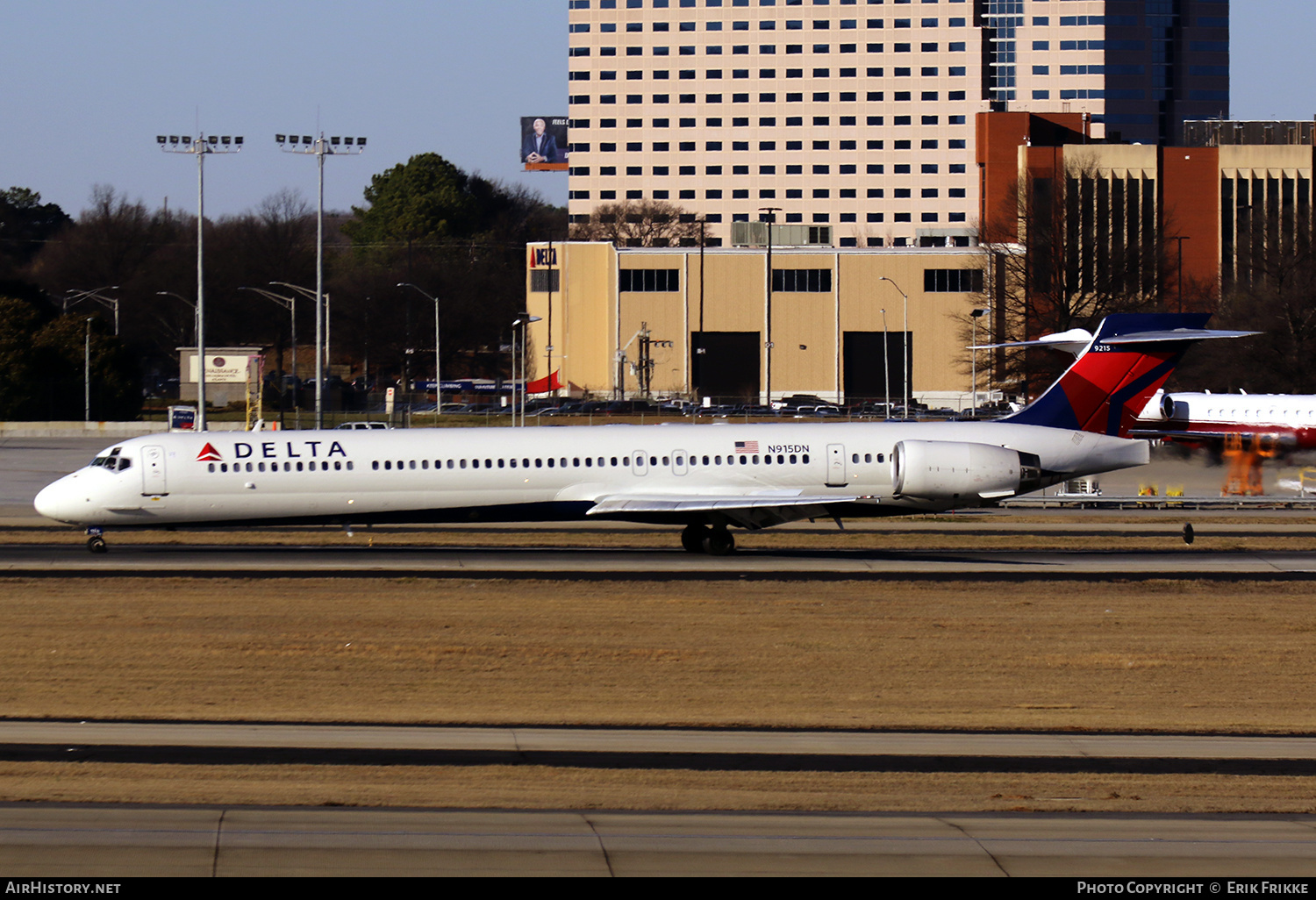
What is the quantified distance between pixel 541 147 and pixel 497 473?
16195cm

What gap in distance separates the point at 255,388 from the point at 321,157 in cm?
2896

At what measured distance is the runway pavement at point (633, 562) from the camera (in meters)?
30.2

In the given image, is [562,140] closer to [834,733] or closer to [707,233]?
[707,233]

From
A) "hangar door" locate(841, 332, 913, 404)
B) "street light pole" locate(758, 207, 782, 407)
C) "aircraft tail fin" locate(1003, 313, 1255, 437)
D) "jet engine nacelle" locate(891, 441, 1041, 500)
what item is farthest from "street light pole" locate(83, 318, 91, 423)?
"hangar door" locate(841, 332, 913, 404)

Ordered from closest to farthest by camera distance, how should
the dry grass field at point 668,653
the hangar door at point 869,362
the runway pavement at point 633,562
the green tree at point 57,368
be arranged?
the dry grass field at point 668,653 < the runway pavement at point 633,562 < the green tree at point 57,368 < the hangar door at point 869,362

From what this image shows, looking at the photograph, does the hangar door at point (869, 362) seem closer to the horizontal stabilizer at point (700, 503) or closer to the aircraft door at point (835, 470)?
the aircraft door at point (835, 470)

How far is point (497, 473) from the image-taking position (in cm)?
3275

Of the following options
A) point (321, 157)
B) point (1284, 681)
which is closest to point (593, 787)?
point (1284, 681)

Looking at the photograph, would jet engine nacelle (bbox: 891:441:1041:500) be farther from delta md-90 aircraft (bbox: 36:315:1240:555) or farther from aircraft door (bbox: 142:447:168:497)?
aircraft door (bbox: 142:447:168:497)

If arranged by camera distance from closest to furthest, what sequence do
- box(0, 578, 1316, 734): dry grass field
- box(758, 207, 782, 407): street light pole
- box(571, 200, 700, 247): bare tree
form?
1. box(0, 578, 1316, 734): dry grass field
2. box(758, 207, 782, 407): street light pole
3. box(571, 200, 700, 247): bare tree

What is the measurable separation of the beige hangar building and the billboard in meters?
71.8

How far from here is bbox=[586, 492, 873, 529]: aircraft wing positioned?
106ft

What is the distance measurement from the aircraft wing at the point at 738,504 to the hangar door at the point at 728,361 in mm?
84747

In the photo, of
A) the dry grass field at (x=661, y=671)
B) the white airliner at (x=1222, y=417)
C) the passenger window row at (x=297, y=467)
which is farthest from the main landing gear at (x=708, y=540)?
the white airliner at (x=1222, y=417)
